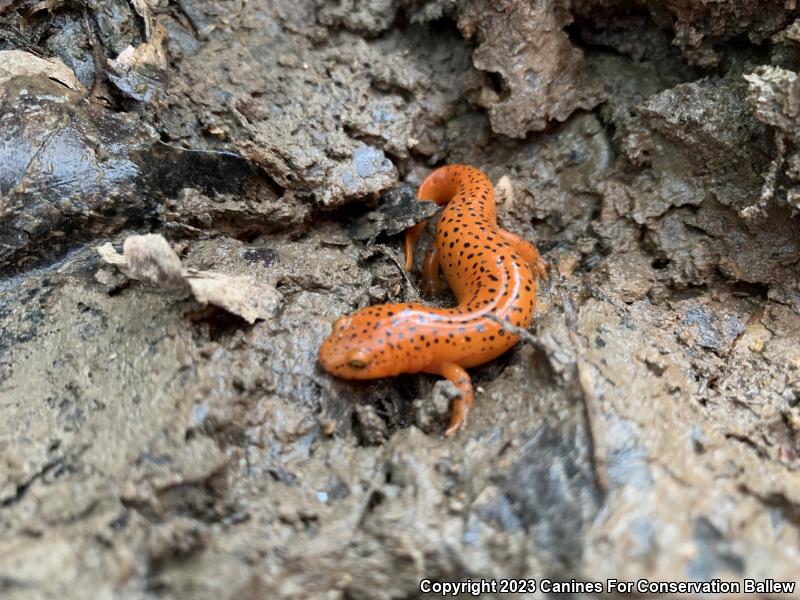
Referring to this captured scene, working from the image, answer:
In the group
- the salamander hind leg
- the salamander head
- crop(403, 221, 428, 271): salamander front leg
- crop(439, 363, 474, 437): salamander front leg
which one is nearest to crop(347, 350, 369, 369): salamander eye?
the salamander head

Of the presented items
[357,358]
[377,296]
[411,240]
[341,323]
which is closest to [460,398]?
[357,358]

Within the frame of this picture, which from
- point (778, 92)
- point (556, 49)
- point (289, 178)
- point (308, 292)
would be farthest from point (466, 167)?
point (778, 92)

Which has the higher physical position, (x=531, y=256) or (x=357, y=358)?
(x=531, y=256)

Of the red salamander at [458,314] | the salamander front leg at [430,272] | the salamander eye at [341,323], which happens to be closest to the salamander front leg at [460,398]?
the red salamander at [458,314]

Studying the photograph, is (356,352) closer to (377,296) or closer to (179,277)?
(377,296)

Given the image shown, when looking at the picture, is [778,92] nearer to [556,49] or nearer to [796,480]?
[556,49]

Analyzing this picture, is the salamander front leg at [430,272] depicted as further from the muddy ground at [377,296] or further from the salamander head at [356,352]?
the salamander head at [356,352]

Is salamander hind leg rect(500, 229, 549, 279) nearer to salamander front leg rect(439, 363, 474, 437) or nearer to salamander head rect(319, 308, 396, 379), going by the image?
salamander front leg rect(439, 363, 474, 437)
